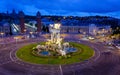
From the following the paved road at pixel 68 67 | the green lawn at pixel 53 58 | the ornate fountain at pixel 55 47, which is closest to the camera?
the paved road at pixel 68 67

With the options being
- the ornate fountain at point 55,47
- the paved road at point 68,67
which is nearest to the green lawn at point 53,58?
the paved road at point 68,67

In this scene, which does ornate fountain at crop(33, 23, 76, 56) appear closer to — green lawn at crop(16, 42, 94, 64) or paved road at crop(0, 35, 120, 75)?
green lawn at crop(16, 42, 94, 64)

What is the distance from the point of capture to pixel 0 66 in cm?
4788

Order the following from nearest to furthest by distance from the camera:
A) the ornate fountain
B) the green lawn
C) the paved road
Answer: the paved road < the green lawn < the ornate fountain

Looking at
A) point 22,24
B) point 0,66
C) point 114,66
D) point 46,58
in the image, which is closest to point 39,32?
point 22,24

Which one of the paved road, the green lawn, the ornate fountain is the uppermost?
the ornate fountain

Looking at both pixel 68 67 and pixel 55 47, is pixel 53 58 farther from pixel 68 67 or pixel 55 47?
pixel 68 67

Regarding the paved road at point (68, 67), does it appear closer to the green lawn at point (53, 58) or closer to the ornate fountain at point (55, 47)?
the green lawn at point (53, 58)

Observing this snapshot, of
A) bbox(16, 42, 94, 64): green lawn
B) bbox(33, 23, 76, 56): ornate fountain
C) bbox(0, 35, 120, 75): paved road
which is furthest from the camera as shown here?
bbox(33, 23, 76, 56): ornate fountain

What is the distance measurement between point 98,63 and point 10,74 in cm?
2515

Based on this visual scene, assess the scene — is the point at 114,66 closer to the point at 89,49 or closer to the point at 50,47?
the point at 89,49

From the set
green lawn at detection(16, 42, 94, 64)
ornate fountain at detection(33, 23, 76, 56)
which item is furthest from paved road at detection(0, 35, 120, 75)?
ornate fountain at detection(33, 23, 76, 56)

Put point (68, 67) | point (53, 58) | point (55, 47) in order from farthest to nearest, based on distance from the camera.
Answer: point (55, 47)
point (53, 58)
point (68, 67)

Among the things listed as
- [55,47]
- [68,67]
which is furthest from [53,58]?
[68,67]
